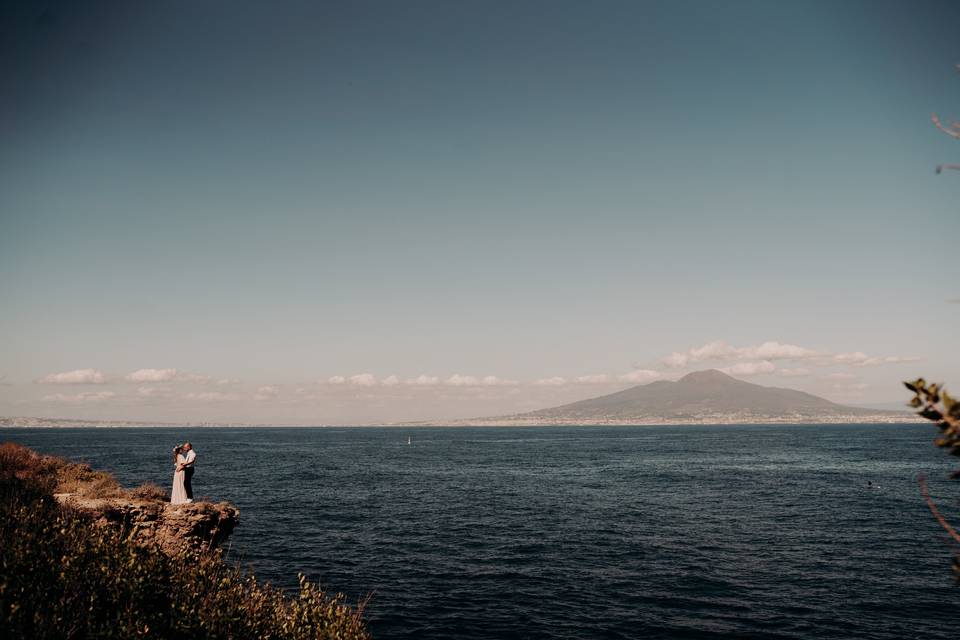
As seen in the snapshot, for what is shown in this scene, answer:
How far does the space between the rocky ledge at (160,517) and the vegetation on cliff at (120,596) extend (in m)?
6.83

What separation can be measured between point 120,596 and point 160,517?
1378 cm

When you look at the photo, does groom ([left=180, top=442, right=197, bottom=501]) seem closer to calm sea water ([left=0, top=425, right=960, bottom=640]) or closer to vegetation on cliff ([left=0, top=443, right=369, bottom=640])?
vegetation on cliff ([left=0, top=443, right=369, bottom=640])

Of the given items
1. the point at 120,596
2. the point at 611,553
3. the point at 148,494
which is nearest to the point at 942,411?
Result: the point at 120,596

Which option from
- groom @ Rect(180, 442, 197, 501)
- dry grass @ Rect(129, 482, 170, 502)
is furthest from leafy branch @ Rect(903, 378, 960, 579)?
dry grass @ Rect(129, 482, 170, 502)

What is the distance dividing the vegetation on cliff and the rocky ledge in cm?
683

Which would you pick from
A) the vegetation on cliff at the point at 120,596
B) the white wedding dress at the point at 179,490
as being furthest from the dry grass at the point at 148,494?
the vegetation on cliff at the point at 120,596

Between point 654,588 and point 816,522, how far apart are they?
85.9 ft

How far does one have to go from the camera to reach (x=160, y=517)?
79.4ft

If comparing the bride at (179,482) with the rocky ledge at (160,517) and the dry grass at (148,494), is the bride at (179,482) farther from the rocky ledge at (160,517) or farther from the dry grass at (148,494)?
the dry grass at (148,494)

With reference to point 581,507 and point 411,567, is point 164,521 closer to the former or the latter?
point 411,567

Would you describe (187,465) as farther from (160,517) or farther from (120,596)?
(120,596)

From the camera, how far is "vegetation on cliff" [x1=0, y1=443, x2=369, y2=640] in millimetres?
10578

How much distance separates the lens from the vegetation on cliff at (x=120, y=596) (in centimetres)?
1058

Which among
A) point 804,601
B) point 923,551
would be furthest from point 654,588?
point 923,551
